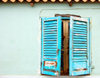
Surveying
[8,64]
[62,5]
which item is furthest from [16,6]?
[8,64]

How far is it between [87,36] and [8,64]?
259 centimetres

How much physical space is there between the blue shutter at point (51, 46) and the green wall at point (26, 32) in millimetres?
265

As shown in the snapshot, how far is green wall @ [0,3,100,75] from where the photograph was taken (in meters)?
5.75

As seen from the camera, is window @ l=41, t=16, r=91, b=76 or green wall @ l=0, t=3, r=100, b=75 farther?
green wall @ l=0, t=3, r=100, b=75

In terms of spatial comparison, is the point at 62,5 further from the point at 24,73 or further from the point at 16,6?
the point at 24,73

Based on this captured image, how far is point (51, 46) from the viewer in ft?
18.0

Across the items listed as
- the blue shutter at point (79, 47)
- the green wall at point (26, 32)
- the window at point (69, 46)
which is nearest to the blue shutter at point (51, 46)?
the window at point (69, 46)

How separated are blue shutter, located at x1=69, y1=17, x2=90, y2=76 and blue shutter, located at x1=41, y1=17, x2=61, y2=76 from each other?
1.22 ft

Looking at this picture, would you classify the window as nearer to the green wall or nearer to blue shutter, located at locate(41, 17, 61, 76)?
blue shutter, located at locate(41, 17, 61, 76)

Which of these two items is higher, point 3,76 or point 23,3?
point 23,3

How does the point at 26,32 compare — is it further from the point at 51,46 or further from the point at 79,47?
the point at 79,47

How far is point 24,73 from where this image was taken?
5816 millimetres

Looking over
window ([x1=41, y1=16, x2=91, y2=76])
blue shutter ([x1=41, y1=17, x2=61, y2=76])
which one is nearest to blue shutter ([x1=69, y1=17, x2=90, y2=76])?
window ([x1=41, y1=16, x2=91, y2=76])

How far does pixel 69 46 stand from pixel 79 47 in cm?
33
